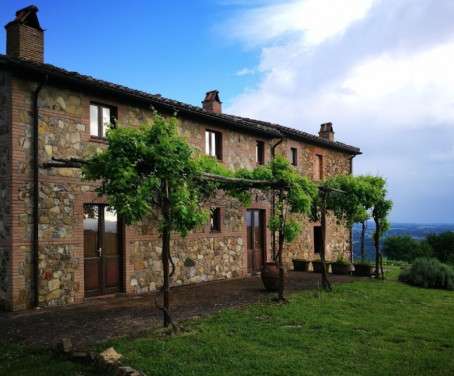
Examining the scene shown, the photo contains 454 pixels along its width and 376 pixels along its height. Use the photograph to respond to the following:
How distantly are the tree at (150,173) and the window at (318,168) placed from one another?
40.6 feet

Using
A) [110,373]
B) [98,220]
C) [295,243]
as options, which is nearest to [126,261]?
[98,220]

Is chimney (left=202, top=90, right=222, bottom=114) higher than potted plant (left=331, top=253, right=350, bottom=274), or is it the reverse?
chimney (left=202, top=90, right=222, bottom=114)

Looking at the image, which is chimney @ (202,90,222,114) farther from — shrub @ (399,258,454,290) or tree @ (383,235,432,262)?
tree @ (383,235,432,262)

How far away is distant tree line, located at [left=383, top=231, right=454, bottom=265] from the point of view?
116 feet

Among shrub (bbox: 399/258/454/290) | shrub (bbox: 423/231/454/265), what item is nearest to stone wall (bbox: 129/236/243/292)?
shrub (bbox: 399/258/454/290)

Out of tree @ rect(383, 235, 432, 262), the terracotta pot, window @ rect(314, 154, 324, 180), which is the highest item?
window @ rect(314, 154, 324, 180)

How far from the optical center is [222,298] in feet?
32.7

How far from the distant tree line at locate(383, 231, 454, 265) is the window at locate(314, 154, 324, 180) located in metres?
16.2

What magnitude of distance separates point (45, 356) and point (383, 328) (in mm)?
5574

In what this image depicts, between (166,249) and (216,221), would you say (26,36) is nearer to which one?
(166,249)

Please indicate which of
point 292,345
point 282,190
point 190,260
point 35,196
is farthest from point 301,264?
point 35,196

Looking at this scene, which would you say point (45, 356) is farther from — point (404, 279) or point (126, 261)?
point (404, 279)

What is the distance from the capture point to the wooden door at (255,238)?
1491 centimetres

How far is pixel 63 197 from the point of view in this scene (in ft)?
30.7
